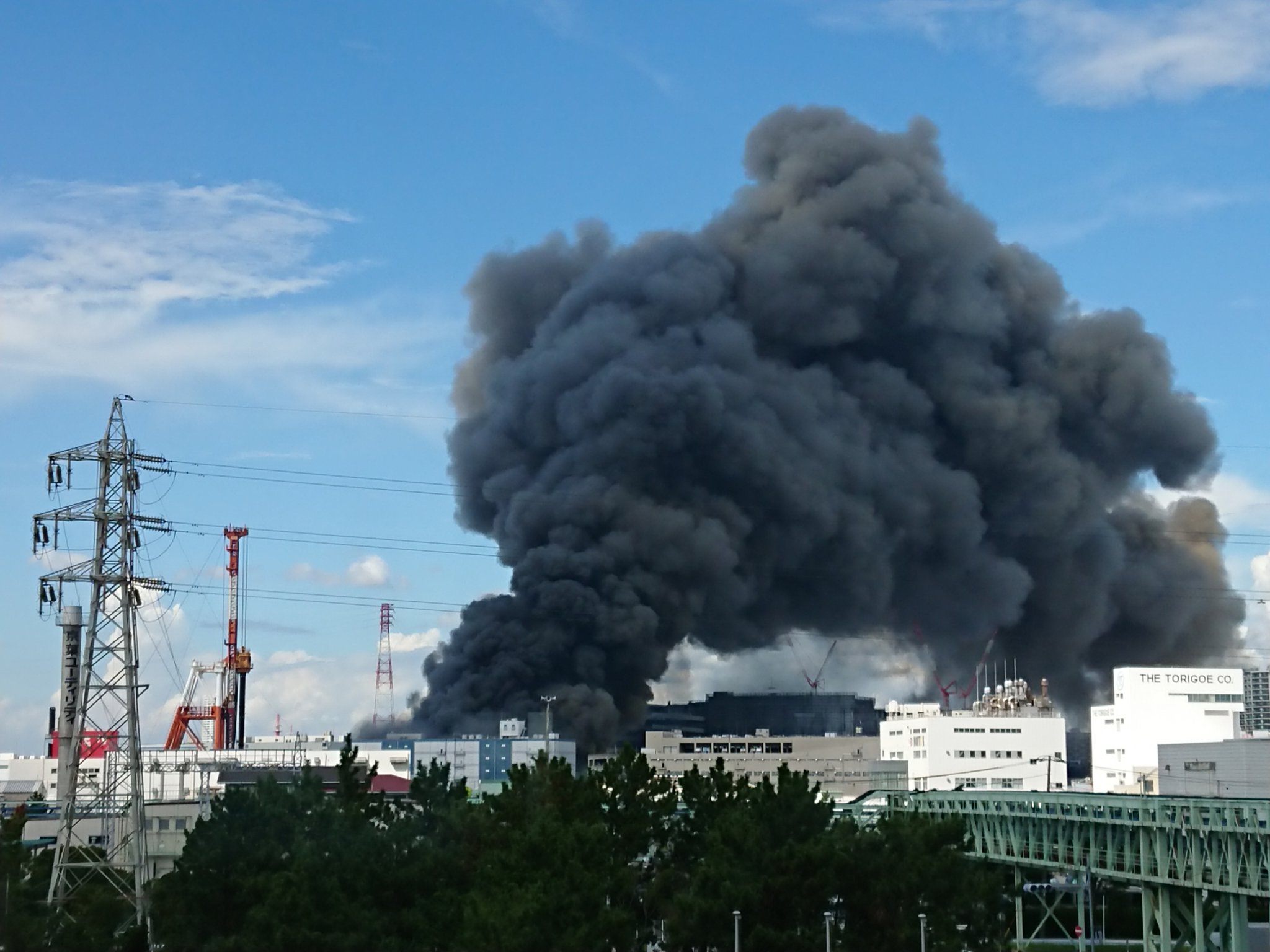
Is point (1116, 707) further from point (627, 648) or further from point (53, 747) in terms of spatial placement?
point (53, 747)

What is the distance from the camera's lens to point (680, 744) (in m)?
94.5

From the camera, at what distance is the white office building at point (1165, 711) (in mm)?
78438

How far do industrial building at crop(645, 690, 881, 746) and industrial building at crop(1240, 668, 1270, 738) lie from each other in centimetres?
2556

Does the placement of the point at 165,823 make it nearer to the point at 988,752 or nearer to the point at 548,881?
the point at 548,881

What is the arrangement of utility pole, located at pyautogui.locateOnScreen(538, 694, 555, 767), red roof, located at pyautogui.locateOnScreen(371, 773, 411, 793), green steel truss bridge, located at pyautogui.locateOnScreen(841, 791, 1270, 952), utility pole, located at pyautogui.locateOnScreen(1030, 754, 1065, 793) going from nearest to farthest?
green steel truss bridge, located at pyautogui.locateOnScreen(841, 791, 1270, 952) → red roof, located at pyautogui.locateOnScreen(371, 773, 411, 793) → utility pole, located at pyautogui.locateOnScreen(538, 694, 555, 767) → utility pole, located at pyautogui.locateOnScreen(1030, 754, 1065, 793)

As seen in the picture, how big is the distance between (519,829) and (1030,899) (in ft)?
114

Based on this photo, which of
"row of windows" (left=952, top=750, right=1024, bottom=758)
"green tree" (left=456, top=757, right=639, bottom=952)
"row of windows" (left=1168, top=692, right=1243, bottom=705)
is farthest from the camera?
"row of windows" (left=952, top=750, right=1024, bottom=758)

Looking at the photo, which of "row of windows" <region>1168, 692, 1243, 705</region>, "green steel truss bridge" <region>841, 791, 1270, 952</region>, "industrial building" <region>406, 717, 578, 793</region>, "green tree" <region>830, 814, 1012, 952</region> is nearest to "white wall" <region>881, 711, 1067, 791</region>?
"row of windows" <region>1168, 692, 1243, 705</region>

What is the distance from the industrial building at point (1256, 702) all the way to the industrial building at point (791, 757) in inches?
676

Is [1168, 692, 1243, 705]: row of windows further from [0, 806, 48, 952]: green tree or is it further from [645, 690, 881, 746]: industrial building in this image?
[0, 806, 48, 952]: green tree

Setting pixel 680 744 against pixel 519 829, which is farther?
pixel 680 744

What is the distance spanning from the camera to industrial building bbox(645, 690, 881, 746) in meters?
110

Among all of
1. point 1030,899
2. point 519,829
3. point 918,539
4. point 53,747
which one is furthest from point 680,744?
point 519,829

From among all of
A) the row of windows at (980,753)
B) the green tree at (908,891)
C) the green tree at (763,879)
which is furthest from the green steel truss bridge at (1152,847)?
the row of windows at (980,753)
